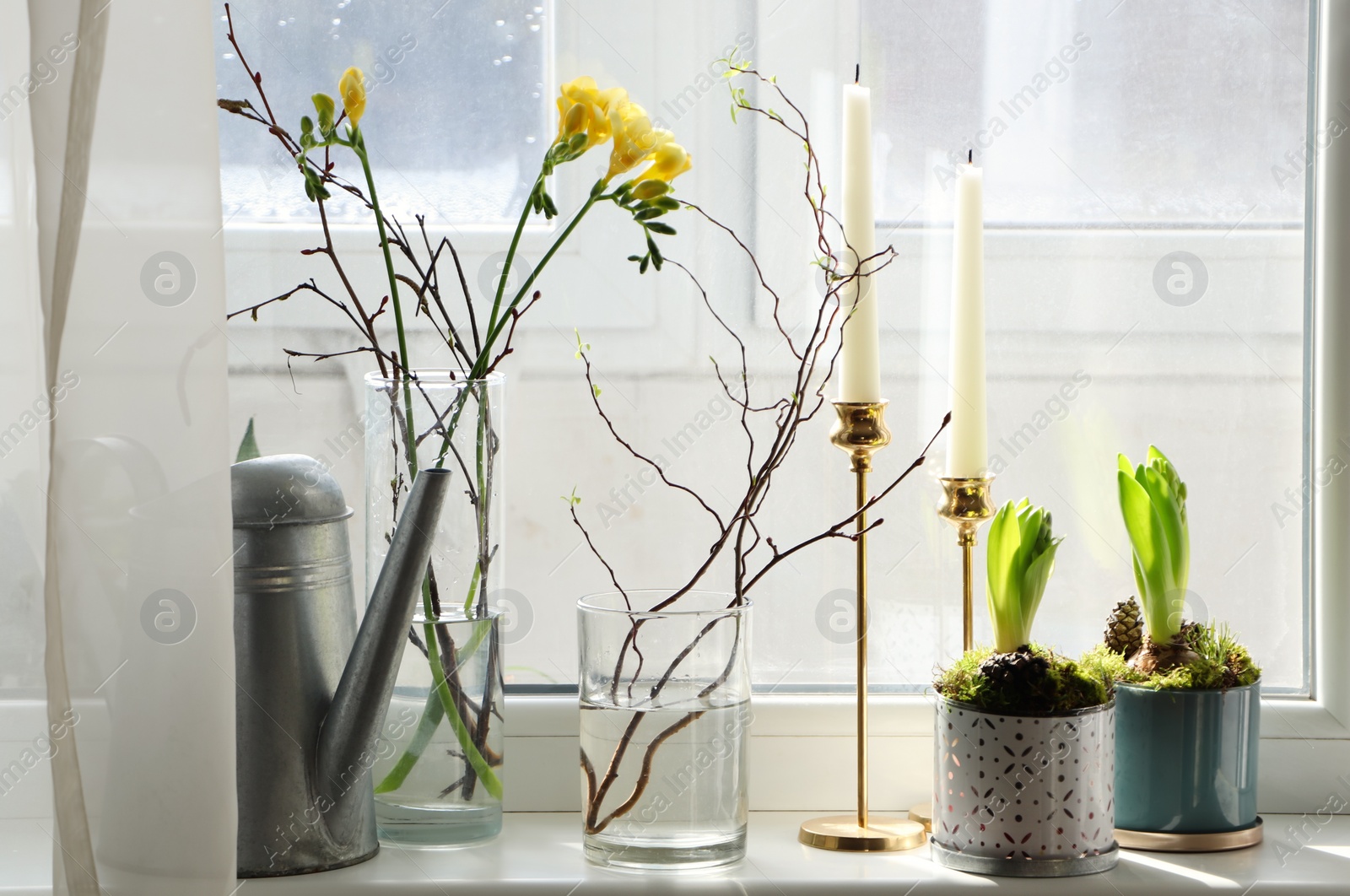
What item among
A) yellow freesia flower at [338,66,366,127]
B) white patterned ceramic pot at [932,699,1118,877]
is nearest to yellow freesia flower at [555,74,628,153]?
yellow freesia flower at [338,66,366,127]

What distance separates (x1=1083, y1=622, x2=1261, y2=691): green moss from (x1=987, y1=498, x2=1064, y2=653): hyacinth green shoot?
5cm

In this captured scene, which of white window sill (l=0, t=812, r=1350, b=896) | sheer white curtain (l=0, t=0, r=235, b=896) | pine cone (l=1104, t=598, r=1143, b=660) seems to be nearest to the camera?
sheer white curtain (l=0, t=0, r=235, b=896)

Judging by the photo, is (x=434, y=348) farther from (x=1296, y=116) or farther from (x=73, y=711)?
(x=1296, y=116)

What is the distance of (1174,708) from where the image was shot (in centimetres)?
79

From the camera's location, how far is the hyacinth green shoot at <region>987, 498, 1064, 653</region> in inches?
31.3

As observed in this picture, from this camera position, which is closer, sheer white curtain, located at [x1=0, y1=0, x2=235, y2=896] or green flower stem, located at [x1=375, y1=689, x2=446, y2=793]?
sheer white curtain, located at [x1=0, y1=0, x2=235, y2=896]

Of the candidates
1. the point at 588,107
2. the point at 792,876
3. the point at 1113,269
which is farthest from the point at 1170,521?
the point at 588,107

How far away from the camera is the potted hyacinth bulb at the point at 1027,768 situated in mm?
741

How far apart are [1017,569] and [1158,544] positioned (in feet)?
0.35

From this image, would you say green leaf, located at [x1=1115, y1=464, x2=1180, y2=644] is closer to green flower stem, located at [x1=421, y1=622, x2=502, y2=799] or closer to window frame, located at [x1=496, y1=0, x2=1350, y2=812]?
window frame, located at [x1=496, y1=0, x2=1350, y2=812]

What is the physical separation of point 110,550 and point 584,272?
422 mm

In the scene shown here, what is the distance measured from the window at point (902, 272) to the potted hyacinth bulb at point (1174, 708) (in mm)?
122

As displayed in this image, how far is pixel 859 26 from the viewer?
922 millimetres

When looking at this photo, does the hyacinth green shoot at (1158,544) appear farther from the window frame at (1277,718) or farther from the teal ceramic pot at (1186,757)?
the window frame at (1277,718)
